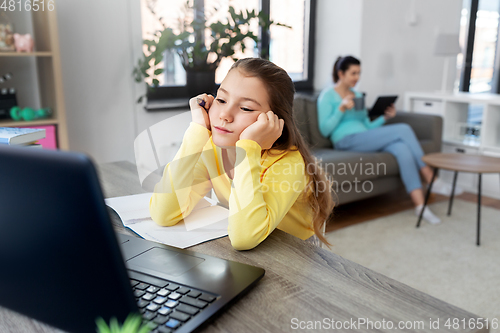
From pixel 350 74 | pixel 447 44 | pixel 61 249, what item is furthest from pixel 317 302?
pixel 447 44

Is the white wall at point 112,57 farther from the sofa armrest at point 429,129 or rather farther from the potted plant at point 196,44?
the sofa armrest at point 429,129

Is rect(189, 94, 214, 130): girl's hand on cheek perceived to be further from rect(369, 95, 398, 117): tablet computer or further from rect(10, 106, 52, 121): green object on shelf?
rect(369, 95, 398, 117): tablet computer

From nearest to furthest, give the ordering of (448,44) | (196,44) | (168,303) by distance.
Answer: (168,303) < (196,44) < (448,44)

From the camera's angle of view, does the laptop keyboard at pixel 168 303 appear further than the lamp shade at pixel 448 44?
No

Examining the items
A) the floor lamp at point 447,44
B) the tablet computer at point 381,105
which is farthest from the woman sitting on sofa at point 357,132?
the floor lamp at point 447,44

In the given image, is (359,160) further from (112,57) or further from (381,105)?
(112,57)

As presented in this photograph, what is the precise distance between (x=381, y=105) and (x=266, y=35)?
38.6 inches

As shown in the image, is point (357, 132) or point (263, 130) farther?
point (357, 132)

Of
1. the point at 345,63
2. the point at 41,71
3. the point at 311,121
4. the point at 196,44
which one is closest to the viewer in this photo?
the point at 41,71

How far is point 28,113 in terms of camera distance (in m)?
2.12

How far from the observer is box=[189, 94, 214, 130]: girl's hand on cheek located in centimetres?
92

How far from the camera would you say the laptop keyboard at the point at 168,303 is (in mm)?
484

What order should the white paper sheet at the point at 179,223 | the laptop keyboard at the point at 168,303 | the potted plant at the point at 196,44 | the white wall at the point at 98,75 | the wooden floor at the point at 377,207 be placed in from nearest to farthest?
the laptop keyboard at the point at 168,303, the white paper sheet at the point at 179,223, the white wall at the point at 98,75, the potted plant at the point at 196,44, the wooden floor at the point at 377,207

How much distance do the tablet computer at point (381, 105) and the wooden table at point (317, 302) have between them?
251cm
